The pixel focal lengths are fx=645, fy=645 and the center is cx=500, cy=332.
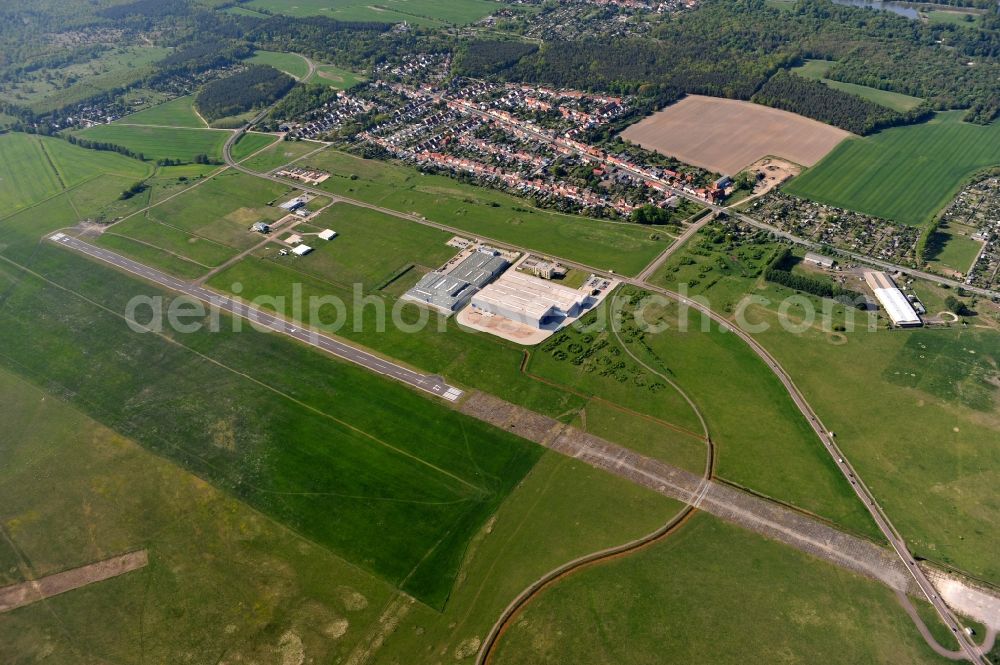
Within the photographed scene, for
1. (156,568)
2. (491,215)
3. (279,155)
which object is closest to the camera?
(156,568)

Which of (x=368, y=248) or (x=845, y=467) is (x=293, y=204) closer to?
(x=368, y=248)

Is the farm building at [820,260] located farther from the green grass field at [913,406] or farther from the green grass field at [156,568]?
the green grass field at [156,568]

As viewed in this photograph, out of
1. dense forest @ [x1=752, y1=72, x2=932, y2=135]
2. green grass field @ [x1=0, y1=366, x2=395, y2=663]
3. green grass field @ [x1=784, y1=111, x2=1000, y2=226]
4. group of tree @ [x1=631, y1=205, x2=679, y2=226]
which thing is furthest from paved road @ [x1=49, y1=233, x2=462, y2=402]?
dense forest @ [x1=752, y1=72, x2=932, y2=135]

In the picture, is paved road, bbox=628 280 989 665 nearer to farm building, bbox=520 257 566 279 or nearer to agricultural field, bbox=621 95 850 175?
farm building, bbox=520 257 566 279

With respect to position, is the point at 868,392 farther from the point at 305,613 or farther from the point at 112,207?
the point at 112,207

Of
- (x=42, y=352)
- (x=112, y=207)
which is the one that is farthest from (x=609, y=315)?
(x=112, y=207)

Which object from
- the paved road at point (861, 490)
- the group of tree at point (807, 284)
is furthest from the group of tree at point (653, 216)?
the paved road at point (861, 490)

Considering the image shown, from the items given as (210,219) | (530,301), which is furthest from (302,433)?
(210,219)
